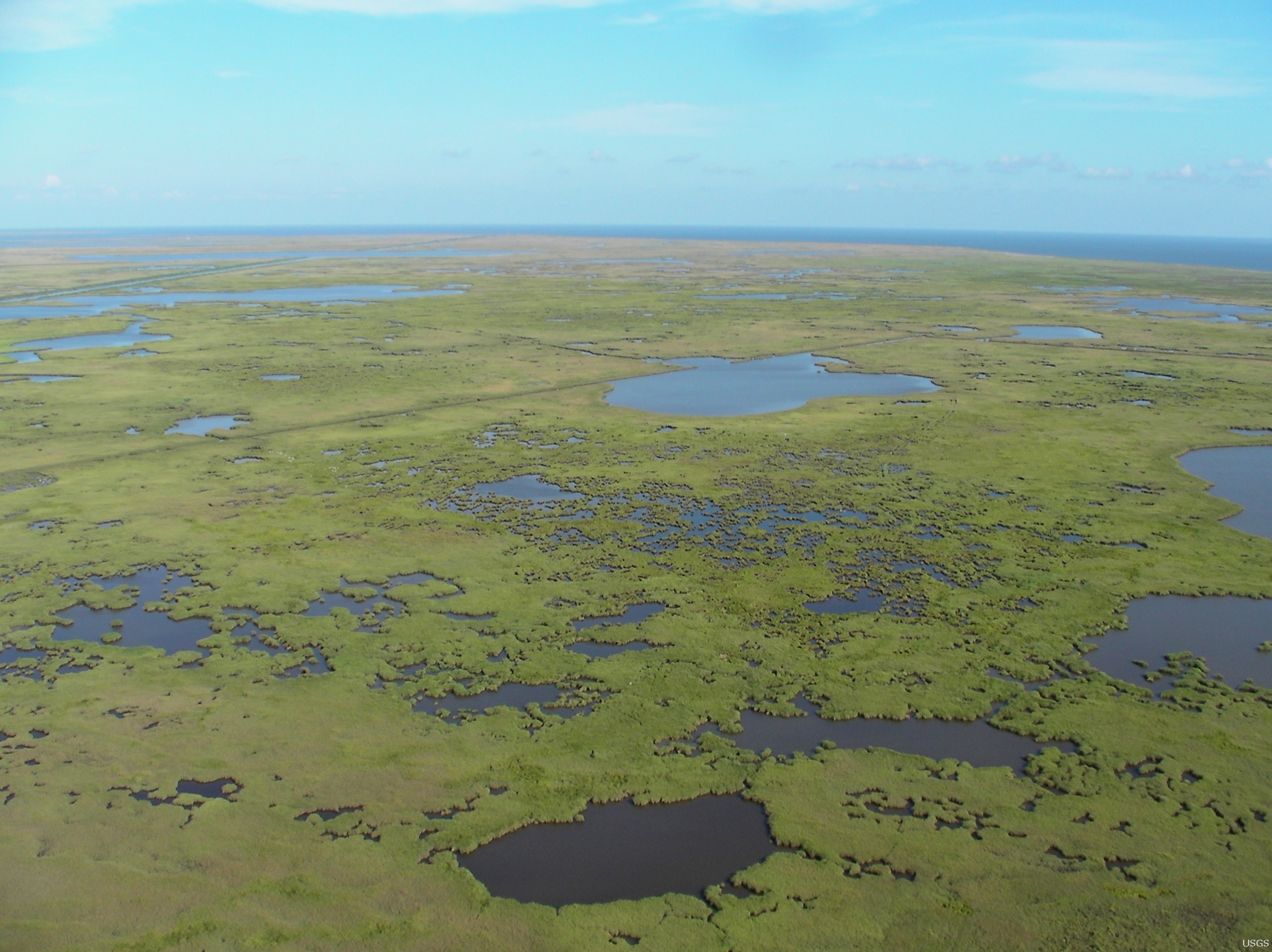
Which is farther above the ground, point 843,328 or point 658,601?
point 843,328

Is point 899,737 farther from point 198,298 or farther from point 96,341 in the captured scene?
point 198,298

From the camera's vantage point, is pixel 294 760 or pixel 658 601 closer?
pixel 294 760

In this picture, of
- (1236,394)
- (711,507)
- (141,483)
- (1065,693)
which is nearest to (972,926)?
(1065,693)

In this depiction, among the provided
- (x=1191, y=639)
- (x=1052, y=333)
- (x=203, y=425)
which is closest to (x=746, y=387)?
(x=203, y=425)

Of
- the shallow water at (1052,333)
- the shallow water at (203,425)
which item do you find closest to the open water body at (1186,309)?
the shallow water at (1052,333)

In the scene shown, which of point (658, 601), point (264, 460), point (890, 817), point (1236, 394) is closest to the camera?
point (890, 817)

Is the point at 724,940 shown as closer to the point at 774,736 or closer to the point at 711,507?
the point at 774,736

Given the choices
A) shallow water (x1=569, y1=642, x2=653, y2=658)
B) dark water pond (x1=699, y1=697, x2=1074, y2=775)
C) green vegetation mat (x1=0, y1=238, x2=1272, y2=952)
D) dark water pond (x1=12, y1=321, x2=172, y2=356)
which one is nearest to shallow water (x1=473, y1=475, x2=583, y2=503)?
green vegetation mat (x1=0, y1=238, x2=1272, y2=952)

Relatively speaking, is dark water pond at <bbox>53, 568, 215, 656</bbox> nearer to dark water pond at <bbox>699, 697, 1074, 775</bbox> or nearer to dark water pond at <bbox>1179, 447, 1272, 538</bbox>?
dark water pond at <bbox>699, 697, 1074, 775</bbox>
